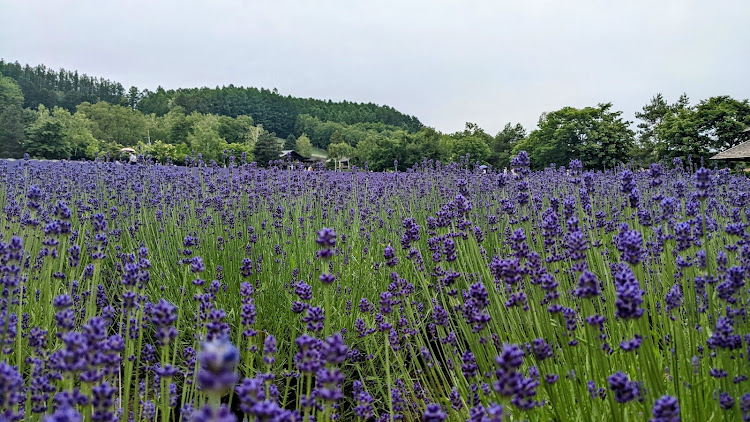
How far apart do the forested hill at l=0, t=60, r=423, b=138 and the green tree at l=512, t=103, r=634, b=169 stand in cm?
6193

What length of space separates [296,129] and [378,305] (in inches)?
3867

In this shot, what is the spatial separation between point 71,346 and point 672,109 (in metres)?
40.8

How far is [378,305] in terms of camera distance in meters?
3.88

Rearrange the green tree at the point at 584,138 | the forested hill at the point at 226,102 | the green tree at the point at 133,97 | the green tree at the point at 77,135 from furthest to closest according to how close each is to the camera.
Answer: the green tree at the point at 133,97 → the forested hill at the point at 226,102 → the green tree at the point at 77,135 → the green tree at the point at 584,138

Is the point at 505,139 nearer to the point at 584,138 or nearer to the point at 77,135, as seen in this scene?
the point at 584,138

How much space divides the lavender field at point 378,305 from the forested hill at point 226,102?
90.5 m

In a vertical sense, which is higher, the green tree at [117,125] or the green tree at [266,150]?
the green tree at [117,125]

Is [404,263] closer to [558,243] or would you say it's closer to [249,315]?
[558,243]

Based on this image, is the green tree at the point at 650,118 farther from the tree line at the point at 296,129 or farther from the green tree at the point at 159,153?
the green tree at the point at 159,153

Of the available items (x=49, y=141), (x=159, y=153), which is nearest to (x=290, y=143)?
(x=49, y=141)

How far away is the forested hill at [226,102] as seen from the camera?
97.3 meters

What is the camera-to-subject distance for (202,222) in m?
4.45

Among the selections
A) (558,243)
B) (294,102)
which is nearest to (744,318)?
(558,243)

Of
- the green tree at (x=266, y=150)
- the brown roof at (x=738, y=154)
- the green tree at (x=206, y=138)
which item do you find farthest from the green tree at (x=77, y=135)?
the brown roof at (x=738, y=154)
